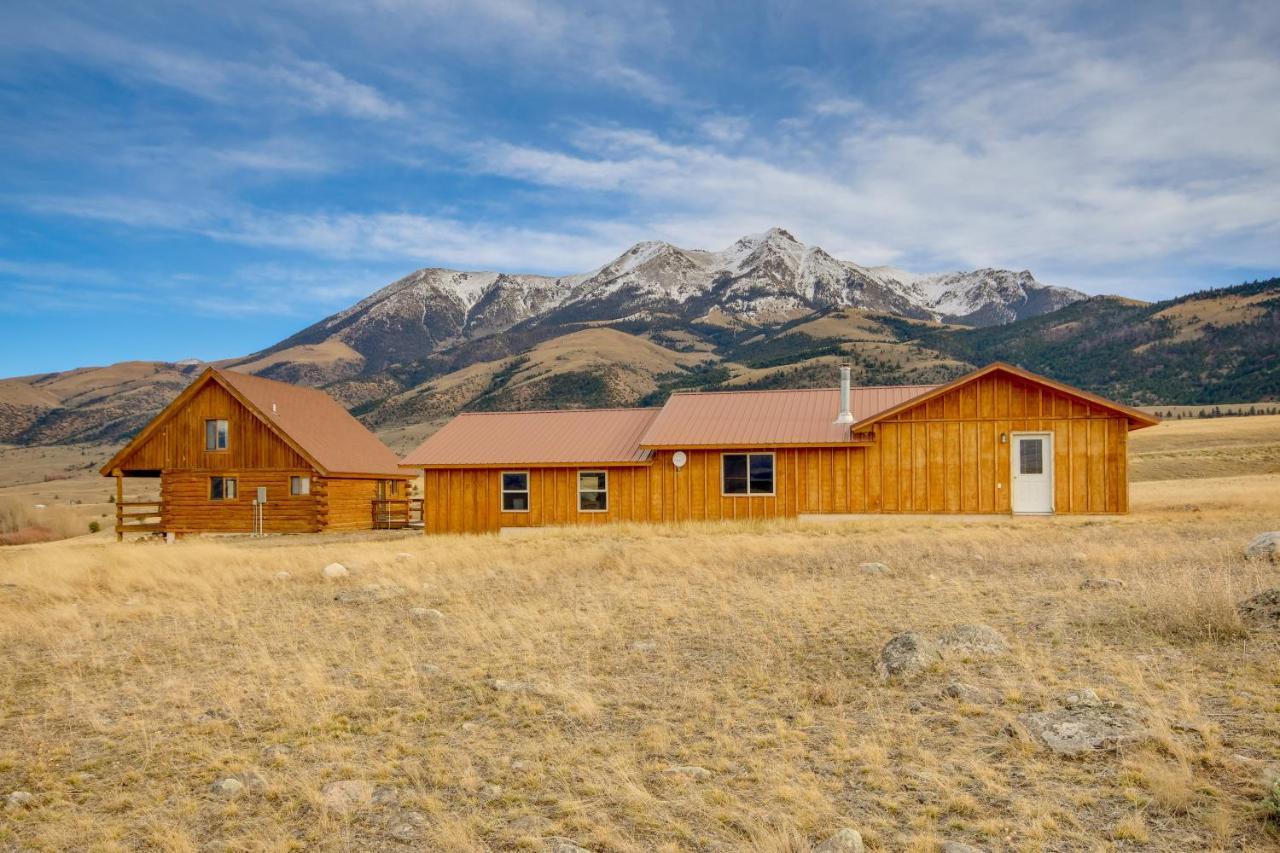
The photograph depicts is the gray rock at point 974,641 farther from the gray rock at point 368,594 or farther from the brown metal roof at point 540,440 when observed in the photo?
the brown metal roof at point 540,440

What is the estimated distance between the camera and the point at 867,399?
93.7 ft

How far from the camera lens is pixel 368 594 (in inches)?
555

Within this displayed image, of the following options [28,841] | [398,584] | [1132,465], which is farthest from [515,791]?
[1132,465]

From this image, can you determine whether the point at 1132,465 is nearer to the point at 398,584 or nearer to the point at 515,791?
the point at 398,584

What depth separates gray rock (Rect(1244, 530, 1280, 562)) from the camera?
13.1 m

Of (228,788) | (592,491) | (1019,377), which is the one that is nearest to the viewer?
(228,788)

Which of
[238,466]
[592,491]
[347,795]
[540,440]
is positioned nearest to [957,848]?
[347,795]

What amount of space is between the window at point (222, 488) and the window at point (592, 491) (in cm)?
1541

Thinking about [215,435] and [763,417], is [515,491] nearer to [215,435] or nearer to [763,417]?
[763,417]

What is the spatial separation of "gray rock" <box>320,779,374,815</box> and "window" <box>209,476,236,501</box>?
31271 mm

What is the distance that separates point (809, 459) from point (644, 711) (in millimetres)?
19593

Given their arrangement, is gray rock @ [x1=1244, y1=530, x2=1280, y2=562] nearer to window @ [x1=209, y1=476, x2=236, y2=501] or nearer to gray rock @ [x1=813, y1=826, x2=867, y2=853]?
gray rock @ [x1=813, y1=826, x2=867, y2=853]

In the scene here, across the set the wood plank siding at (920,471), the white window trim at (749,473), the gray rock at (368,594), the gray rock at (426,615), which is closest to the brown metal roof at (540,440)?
the wood plank siding at (920,471)

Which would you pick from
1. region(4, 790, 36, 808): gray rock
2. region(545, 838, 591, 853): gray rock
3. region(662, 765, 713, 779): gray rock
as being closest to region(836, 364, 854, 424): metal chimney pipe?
region(662, 765, 713, 779): gray rock
